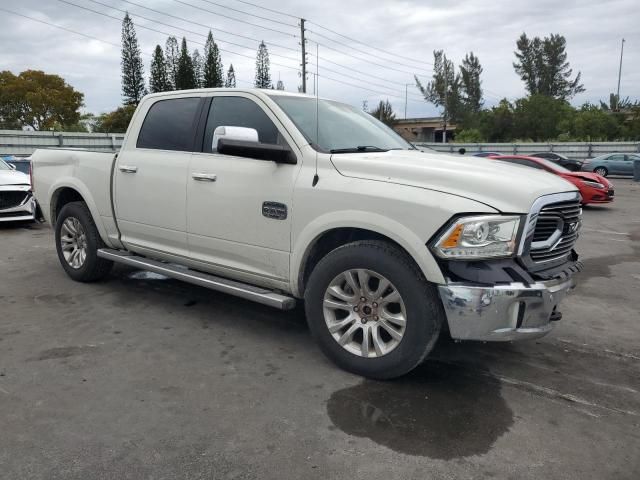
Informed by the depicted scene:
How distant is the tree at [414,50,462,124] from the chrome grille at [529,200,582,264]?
302 ft

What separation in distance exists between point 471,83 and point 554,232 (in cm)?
9963

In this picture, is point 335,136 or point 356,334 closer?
point 356,334

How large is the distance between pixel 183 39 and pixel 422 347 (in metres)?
74.4

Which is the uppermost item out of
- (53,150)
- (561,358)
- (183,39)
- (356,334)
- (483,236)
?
(183,39)

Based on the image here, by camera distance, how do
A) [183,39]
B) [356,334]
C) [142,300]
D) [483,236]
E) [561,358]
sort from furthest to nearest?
[183,39]
[142,300]
[561,358]
[356,334]
[483,236]

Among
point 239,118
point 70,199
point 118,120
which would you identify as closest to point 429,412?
point 239,118

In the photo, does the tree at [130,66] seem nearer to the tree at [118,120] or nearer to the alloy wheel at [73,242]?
the tree at [118,120]

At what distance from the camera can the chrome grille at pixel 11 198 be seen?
9281mm

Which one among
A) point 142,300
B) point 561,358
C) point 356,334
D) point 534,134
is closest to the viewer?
point 356,334

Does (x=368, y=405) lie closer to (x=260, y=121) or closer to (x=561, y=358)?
(x=561, y=358)

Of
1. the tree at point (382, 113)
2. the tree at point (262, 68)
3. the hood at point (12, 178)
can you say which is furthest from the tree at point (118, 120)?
the hood at point (12, 178)

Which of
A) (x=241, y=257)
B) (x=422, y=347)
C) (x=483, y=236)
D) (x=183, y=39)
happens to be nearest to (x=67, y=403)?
(x=241, y=257)

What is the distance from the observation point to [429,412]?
10.2 ft

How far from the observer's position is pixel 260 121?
13.4ft
